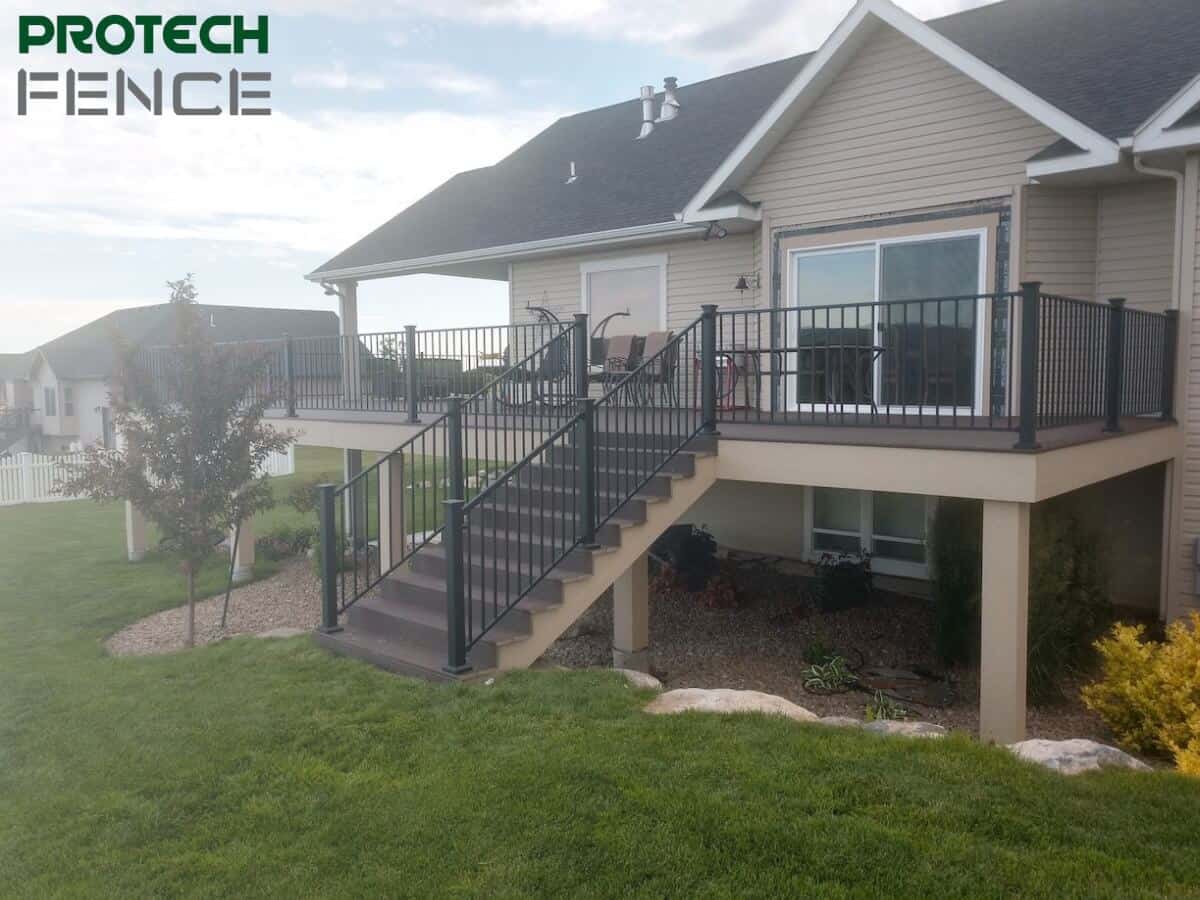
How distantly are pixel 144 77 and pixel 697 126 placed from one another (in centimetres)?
775

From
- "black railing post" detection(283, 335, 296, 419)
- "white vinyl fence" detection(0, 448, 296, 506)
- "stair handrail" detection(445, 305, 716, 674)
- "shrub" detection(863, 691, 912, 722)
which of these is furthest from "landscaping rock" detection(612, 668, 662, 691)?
"white vinyl fence" detection(0, 448, 296, 506)

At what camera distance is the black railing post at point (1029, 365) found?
595cm

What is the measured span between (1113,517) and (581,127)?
1179 cm

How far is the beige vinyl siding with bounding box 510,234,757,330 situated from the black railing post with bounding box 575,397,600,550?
4.70 m

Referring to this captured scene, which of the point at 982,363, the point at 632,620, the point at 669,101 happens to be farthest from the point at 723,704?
the point at 669,101

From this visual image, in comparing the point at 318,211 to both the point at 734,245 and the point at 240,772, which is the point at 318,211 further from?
the point at 240,772

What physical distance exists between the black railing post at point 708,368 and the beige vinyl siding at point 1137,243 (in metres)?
4.17

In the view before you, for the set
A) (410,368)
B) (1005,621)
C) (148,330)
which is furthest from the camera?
(148,330)

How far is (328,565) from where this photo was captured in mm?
7266

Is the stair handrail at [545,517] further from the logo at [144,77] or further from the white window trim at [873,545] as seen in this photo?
the logo at [144,77]

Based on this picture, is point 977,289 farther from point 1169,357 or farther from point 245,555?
point 245,555

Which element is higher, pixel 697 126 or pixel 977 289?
pixel 697 126

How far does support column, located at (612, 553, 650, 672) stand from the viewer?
821 centimetres

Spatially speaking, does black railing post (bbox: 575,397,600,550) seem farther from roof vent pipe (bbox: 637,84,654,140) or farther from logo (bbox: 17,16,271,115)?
roof vent pipe (bbox: 637,84,654,140)
